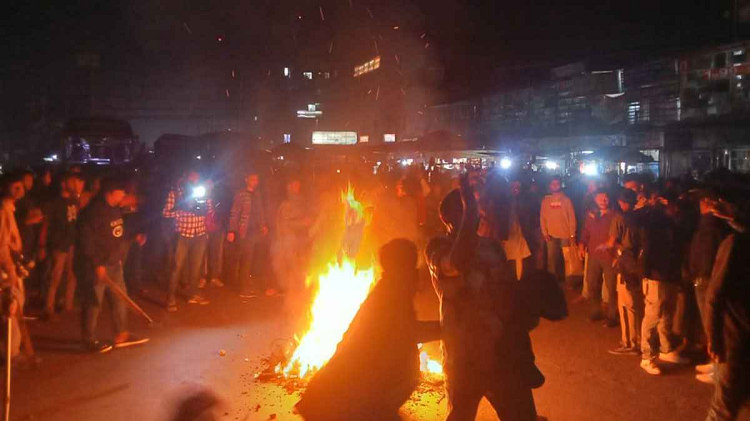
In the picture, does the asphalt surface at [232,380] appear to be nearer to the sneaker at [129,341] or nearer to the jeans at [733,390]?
the sneaker at [129,341]

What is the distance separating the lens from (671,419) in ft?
17.1

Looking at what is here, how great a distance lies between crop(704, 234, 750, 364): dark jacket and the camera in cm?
411

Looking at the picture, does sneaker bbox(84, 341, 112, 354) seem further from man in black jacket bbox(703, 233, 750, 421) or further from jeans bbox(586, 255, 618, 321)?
jeans bbox(586, 255, 618, 321)

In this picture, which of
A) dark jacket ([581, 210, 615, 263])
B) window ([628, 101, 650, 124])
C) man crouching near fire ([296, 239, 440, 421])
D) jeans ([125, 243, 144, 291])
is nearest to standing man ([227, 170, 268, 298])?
jeans ([125, 243, 144, 291])

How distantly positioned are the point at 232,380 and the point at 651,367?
179 inches

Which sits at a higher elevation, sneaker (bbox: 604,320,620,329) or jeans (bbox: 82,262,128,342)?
jeans (bbox: 82,262,128,342)

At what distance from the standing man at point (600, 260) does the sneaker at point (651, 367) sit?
172cm

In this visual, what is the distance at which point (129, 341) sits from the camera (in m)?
7.28

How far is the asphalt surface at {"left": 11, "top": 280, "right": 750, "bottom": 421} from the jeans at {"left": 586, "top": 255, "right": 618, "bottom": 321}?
31 centimetres

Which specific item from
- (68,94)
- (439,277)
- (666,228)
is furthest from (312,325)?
(68,94)

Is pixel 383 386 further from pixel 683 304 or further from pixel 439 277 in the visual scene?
pixel 683 304

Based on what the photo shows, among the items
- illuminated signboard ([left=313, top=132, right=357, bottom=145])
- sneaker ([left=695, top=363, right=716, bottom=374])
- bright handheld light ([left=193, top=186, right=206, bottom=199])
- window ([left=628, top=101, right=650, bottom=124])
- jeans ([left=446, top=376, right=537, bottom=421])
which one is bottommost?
sneaker ([left=695, top=363, right=716, bottom=374])

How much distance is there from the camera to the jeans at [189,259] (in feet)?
29.8

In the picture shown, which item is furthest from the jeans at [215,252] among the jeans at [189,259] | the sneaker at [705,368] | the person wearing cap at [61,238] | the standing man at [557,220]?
the sneaker at [705,368]
